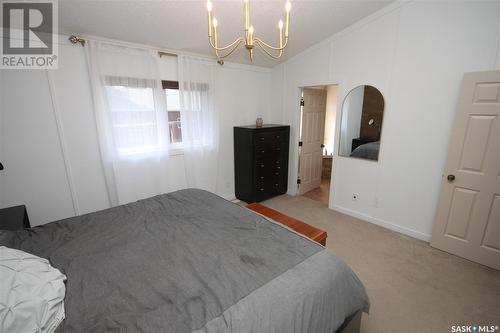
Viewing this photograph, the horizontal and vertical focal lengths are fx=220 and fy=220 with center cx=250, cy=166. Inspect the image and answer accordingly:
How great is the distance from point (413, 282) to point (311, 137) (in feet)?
8.90

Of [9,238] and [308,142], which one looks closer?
[9,238]

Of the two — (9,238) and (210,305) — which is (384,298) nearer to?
(210,305)

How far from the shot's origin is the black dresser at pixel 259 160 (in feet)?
11.8

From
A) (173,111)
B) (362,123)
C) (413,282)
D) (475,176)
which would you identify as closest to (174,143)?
(173,111)

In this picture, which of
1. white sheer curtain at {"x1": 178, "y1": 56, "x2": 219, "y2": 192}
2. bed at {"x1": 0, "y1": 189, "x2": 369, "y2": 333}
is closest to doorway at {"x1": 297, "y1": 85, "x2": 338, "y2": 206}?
white sheer curtain at {"x1": 178, "y1": 56, "x2": 219, "y2": 192}

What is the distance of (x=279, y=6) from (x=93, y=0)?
1734 millimetres

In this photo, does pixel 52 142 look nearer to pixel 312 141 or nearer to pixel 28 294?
pixel 28 294

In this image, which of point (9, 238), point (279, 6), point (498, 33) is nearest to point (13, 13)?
point (9, 238)

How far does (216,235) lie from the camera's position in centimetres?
161

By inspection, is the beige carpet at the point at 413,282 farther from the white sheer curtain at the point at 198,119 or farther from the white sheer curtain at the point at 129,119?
the white sheer curtain at the point at 129,119

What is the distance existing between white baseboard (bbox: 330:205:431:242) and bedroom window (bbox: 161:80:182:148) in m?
2.76

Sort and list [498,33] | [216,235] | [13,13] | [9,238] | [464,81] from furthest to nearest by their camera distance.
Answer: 1. [464,81]
2. [498,33]
3. [13,13]
4. [216,235]
5. [9,238]

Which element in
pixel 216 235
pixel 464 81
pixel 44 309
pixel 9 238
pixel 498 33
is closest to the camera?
pixel 44 309

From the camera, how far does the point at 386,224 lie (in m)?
3.07
